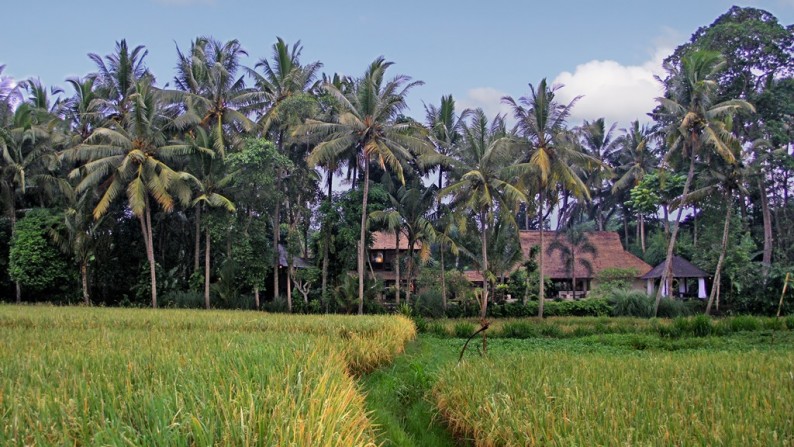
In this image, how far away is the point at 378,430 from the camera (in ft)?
23.0

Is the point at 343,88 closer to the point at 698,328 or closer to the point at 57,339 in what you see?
the point at 698,328

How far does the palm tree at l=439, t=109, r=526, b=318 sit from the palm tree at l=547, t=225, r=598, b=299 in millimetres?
6904

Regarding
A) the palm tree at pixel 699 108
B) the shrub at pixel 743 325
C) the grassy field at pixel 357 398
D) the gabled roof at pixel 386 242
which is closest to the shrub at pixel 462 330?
the shrub at pixel 743 325

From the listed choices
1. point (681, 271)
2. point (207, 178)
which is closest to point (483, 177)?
point (207, 178)

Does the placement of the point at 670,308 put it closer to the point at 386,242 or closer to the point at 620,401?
the point at 386,242

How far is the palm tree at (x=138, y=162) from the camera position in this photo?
23688mm

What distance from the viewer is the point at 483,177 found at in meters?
25.1

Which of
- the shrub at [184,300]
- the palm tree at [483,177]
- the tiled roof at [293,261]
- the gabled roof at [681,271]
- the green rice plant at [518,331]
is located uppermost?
the palm tree at [483,177]

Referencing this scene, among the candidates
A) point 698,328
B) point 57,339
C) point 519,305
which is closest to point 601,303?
point 519,305

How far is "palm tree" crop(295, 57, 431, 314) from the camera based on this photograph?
2398 centimetres

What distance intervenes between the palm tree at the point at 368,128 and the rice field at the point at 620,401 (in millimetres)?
15913

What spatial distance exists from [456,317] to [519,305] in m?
3.29

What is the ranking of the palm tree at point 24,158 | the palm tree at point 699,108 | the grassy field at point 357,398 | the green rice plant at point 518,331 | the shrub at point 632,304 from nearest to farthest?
the grassy field at point 357,398
the green rice plant at point 518,331
the palm tree at point 699,108
the palm tree at point 24,158
the shrub at point 632,304

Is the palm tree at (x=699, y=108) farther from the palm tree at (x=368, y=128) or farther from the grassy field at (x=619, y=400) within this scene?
the grassy field at (x=619, y=400)
